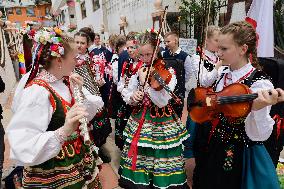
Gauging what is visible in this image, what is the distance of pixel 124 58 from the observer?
3.76m

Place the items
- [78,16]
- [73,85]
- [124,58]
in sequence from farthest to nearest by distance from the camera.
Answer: [78,16] → [124,58] → [73,85]

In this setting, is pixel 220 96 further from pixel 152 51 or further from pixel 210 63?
pixel 210 63

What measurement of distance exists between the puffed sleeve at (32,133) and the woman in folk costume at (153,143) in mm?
1154

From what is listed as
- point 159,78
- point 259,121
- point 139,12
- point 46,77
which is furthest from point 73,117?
point 139,12

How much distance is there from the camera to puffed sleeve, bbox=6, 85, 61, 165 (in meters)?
1.51

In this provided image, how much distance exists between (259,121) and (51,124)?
135 centimetres

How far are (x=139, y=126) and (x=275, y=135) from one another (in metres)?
1.27

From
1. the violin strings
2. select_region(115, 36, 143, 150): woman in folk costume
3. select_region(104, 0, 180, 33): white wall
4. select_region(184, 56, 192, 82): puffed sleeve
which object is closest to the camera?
the violin strings

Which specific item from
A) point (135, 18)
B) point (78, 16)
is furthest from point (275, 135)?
point (78, 16)

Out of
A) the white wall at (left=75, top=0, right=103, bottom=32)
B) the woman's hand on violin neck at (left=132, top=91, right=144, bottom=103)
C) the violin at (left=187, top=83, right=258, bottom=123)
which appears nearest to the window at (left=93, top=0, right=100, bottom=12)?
the white wall at (left=75, top=0, right=103, bottom=32)

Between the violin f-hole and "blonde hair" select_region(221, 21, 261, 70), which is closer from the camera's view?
the violin f-hole

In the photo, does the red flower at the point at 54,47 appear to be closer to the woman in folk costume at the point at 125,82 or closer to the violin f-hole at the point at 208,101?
the violin f-hole at the point at 208,101

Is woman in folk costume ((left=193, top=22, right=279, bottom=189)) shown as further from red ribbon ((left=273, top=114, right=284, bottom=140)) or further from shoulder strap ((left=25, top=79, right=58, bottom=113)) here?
shoulder strap ((left=25, top=79, right=58, bottom=113))

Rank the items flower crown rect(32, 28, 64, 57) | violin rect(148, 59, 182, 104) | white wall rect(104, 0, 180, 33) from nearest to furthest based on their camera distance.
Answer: flower crown rect(32, 28, 64, 57) → violin rect(148, 59, 182, 104) → white wall rect(104, 0, 180, 33)
